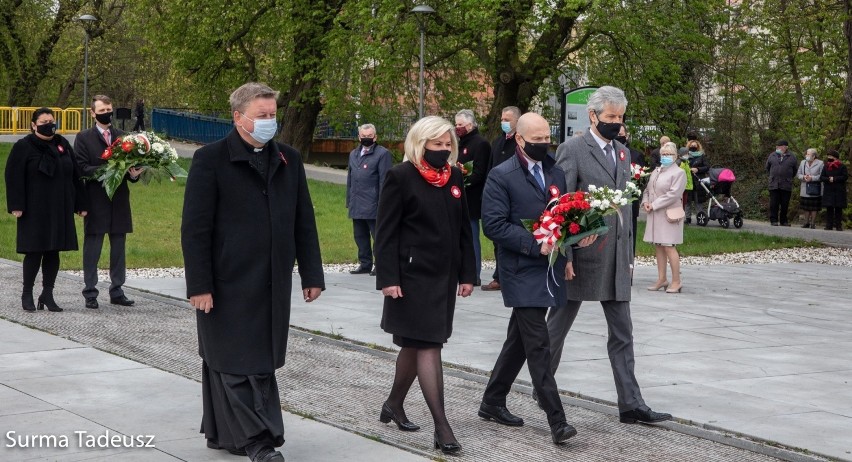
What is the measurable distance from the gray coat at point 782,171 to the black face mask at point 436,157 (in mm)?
21787

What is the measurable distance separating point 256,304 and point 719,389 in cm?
387

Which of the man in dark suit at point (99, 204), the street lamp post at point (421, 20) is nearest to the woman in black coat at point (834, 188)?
the street lamp post at point (421, 20)

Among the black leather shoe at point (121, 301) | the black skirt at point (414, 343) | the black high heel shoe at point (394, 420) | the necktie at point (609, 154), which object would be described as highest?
the necktie at point (609, 154)

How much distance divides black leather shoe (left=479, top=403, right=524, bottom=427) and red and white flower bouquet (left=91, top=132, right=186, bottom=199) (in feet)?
16.6

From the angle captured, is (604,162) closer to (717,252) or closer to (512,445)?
(512,445)

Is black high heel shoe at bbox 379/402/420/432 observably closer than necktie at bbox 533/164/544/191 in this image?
Yes

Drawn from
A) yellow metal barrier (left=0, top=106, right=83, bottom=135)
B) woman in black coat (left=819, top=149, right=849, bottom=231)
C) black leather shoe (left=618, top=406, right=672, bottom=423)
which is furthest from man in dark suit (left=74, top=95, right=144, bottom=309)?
yellow metal barrier (left=0, top=106, right=83, bottom=135)

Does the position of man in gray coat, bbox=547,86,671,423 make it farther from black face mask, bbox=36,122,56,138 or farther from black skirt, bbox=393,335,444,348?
black face mask, bbox=36,122,56,138

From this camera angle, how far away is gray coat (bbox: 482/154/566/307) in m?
7.00

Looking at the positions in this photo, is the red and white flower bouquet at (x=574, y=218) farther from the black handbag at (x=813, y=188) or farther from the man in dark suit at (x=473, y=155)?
the black handbag at (x=813, y=188)

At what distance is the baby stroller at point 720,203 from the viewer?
86.2ft

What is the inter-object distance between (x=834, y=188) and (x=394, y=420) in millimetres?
21379

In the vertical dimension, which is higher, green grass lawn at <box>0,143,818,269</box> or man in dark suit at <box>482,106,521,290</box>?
man in dark suit at <box>482,106,521,290</box>

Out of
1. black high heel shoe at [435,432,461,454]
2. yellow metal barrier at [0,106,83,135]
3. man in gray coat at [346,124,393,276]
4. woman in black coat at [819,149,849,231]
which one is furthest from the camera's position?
yellow metal barrier at [0,106,83,135]
